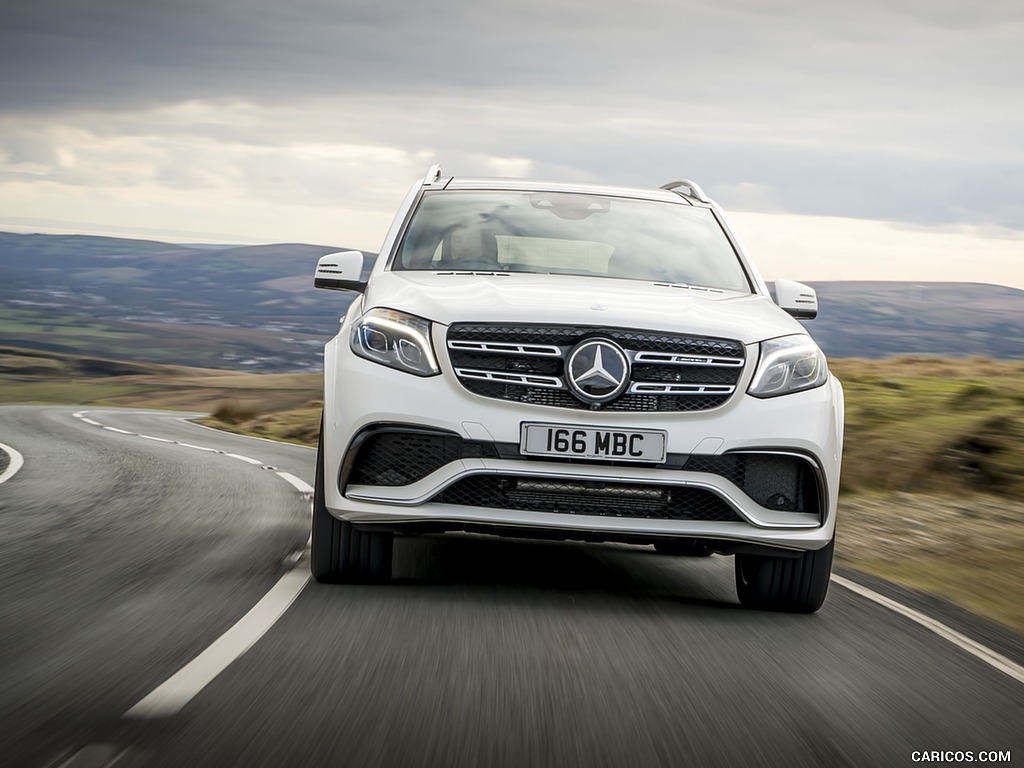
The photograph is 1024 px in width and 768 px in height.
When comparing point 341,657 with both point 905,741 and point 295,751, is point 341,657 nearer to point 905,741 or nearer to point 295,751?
point 295,751

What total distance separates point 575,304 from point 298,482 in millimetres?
8491

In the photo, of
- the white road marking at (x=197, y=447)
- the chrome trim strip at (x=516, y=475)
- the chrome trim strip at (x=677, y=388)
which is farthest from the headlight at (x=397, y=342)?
the white road marking at (x=197, y=447)

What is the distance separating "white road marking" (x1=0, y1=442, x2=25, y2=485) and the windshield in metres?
7.89

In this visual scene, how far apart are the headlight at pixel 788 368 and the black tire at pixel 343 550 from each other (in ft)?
5.72

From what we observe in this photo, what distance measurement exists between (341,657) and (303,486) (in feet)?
28.1

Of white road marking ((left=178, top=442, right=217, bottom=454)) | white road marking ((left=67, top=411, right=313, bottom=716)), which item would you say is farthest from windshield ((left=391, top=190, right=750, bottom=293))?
white road marking ((left=178, top=442, right=217, bottom=454))

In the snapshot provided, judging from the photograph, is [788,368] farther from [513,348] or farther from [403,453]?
[403,453]

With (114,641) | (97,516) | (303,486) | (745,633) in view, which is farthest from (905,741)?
(303,486)

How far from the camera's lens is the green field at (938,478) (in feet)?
26.3

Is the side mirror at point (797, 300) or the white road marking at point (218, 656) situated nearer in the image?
the white road marking at point (218, 656)

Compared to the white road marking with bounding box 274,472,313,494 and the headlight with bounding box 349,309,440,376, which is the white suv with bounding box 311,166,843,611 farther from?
the white road marking with bounding box 274,472,313,494

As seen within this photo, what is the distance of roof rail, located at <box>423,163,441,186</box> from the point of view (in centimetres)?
725

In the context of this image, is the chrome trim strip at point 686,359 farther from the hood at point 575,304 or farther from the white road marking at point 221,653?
the white road marking at point 221,653

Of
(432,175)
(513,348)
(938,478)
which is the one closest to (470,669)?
(513,348)
